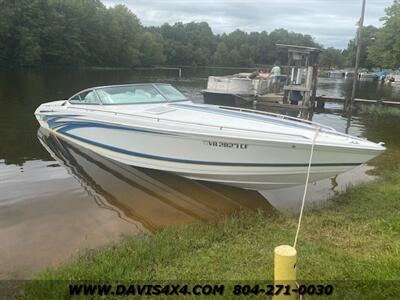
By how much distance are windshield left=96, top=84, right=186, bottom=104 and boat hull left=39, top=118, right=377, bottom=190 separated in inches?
30.9

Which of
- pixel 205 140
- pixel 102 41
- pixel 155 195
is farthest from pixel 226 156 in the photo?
pixel 102 41

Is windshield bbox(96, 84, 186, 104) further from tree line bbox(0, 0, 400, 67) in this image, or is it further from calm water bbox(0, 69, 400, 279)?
tree line bbox(0, 0, 400, 67)

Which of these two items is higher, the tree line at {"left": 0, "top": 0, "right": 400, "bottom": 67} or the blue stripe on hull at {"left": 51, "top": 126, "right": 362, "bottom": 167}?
the tree line at {"left": 0, "top": 0, "right": 400, "bottom": 67}

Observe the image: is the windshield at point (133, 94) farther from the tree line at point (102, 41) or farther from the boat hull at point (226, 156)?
the tree line at point (102, 41)

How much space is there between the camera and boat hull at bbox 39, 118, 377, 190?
6.27 metres

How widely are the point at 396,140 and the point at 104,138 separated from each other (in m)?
10.3

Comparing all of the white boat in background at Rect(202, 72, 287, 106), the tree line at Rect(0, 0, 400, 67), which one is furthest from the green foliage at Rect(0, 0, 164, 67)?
the white boat in background at Rect(202, 72, 287, 106)

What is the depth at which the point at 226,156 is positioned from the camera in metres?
6.75

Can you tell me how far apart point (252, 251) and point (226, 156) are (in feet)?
7.54

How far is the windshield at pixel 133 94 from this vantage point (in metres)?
8.62

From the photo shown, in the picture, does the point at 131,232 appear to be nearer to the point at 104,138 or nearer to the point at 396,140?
the point at 104,138

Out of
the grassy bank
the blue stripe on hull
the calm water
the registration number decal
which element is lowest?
the calm water

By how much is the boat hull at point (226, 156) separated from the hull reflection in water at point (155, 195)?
409 millimetres

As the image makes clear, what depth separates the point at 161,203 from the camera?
7.27 meters
